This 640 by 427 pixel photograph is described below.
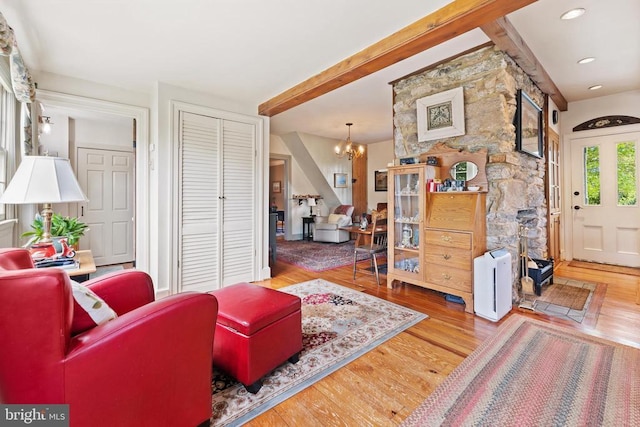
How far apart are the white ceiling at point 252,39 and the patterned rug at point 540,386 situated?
2422 millimetres

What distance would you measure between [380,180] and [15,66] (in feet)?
22.9

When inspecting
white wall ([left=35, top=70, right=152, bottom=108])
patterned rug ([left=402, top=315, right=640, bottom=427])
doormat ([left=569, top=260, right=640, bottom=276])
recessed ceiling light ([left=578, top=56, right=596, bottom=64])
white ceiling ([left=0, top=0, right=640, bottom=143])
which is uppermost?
recessed ceiling light ([left=578, top=56, right=596, bottom=64])

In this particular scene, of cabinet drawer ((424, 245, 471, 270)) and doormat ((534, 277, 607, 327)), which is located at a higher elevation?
cabinet drawer ((424, 245, 471, 270))

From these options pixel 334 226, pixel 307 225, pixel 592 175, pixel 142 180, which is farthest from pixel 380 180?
pixel 142 180

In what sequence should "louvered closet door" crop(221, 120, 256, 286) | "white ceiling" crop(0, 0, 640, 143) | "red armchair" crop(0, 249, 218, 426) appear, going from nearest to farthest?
1. "red armchair" crop(0, 249, 218, 426)
2. "white ceiling" crop(0, 0, 640, 143)
3. "louvered closet door" crop(221, 120, 256, 286)

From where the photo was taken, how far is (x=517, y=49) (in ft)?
8.41

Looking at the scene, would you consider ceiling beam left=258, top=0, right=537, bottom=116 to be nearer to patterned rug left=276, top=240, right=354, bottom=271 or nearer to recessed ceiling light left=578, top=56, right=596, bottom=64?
recessed ceiling light left=578, top=56, right=596, bottom=64

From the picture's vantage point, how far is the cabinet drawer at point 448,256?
2.65m

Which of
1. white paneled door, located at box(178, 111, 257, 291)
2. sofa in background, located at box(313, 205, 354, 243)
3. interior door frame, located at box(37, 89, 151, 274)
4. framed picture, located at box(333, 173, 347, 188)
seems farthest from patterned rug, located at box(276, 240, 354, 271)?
interior door frame, located at box(37, 89, 151, 274)

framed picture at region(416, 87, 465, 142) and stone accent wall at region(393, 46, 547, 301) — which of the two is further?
framed picture at region(416, 87, 465, 142)

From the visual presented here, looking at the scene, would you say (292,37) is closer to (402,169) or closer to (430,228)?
(402,169)

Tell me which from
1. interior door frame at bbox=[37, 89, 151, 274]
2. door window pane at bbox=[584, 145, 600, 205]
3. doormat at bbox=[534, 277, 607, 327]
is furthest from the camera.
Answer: door window pane at bbox=[584, 145, 600, 205]

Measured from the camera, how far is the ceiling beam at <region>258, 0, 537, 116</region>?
1.81 m

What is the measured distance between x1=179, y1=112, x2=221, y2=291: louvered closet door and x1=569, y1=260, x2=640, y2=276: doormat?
5.32m
